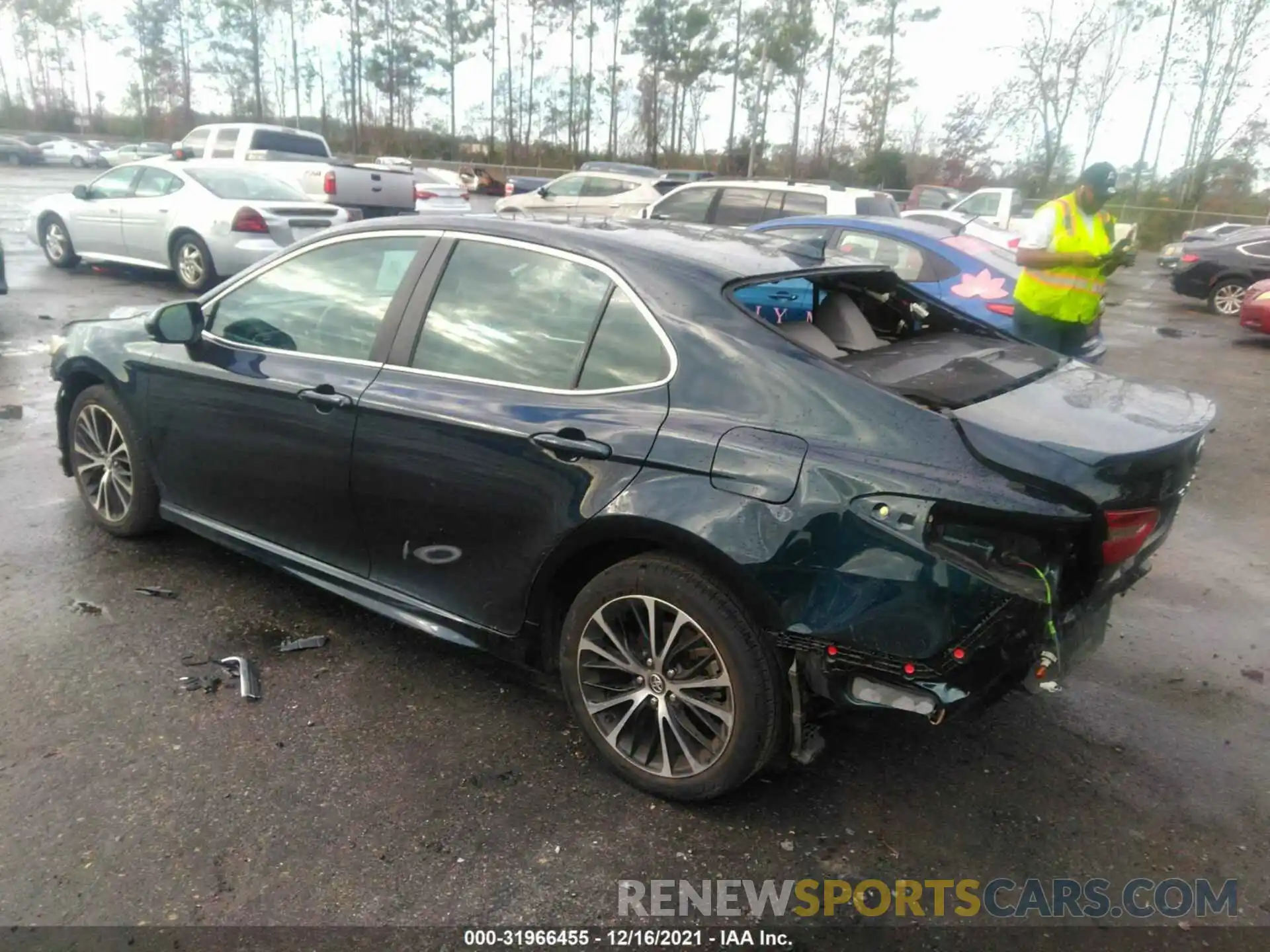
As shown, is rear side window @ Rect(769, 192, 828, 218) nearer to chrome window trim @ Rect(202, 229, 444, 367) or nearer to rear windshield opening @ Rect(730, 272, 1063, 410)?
rear windshield opening @ Rect(730, 272, 1063, 410)

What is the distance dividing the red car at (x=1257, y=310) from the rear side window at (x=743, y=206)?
6.61m

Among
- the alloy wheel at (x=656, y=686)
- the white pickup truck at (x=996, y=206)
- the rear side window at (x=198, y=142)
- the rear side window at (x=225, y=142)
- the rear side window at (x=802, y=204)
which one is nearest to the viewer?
the alloy wheel at (x=656, y=686)

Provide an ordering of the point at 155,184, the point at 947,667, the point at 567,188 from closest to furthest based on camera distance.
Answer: the point at 947,667 → the point at 155,184 → the point at 567,188

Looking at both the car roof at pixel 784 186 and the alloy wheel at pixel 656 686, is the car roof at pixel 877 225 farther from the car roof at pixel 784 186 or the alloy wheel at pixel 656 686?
the alloy wheel at pixel 656 686

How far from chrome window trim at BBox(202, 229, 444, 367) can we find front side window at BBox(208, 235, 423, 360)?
0.01m

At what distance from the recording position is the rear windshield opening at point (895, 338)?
2.82m

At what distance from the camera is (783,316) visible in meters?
3.12

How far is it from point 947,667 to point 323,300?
8.76 ft

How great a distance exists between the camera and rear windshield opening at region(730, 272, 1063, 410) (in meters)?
2.82

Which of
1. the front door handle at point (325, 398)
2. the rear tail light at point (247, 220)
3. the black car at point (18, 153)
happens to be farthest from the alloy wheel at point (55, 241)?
the black car at point (18, 153)

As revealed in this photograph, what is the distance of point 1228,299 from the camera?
15.4 metres

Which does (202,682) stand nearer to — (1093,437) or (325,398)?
(325,398)

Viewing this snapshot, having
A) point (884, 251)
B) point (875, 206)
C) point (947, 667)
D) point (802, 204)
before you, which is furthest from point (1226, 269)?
point (947, 667)

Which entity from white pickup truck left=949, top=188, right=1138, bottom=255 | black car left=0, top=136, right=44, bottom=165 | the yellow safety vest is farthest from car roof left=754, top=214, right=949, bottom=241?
black car left=0, top=136, right=44, bottom=165
